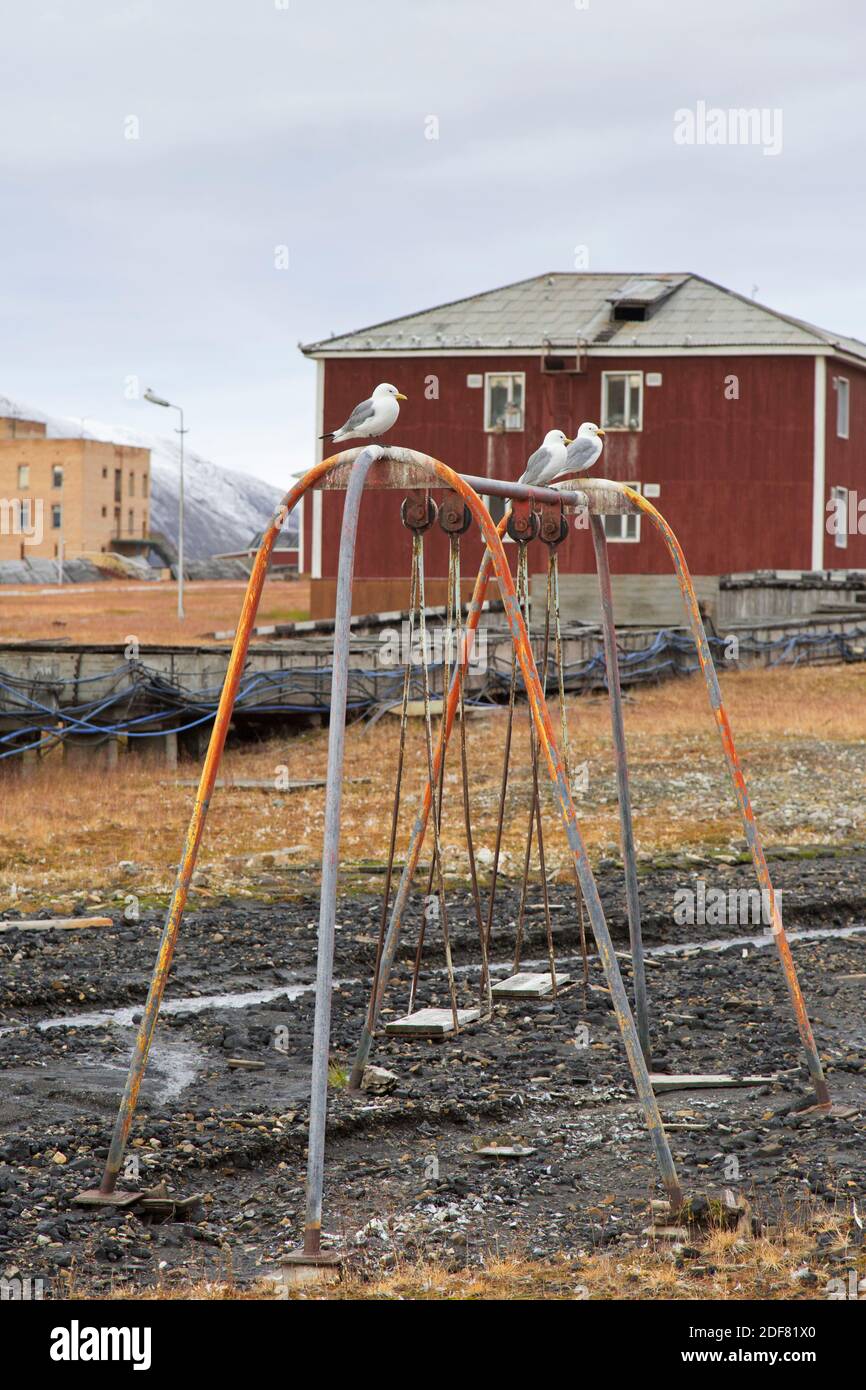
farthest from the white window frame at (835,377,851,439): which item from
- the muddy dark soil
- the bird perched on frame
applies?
the bird perched on frame

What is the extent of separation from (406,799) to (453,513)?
1284 centimetres

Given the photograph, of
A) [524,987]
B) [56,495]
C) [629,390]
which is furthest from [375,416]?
[56,495]

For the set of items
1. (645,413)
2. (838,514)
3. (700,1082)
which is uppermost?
(645,413)

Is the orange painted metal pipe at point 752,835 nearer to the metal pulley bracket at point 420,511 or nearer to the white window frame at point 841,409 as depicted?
the metal pulley bracket at point 420,511

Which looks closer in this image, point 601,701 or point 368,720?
point 368,720

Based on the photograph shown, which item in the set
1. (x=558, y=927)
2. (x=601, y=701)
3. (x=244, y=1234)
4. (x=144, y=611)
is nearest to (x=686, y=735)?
(x=601, y=701)

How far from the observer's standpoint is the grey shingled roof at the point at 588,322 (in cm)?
3891

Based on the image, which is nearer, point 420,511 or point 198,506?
point 420,511

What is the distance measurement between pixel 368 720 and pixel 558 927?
547 inches

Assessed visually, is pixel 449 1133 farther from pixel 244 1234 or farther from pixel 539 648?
pixel 539 648

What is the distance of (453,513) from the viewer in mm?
7875

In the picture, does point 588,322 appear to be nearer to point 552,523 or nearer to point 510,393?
point 510,393

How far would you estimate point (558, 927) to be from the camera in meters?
13.5

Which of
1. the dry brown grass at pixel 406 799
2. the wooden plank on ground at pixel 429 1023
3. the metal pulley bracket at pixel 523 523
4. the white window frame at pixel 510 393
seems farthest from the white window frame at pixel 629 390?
the metal pulley bracket at pixel 523 523
